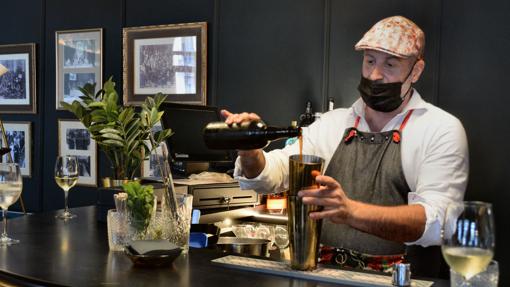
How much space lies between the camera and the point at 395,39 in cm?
215

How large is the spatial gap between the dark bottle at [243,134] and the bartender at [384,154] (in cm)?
23

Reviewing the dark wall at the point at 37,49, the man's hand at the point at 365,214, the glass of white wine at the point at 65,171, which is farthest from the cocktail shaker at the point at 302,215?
the dark wall at the point at 37,49

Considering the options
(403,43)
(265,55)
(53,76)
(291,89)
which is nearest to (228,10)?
(265,55)

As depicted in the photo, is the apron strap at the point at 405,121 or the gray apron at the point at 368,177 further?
the apron strap at the point at 405,121

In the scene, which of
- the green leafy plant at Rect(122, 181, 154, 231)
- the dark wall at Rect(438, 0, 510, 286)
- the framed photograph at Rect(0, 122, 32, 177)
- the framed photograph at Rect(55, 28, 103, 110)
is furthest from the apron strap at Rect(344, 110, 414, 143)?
the framed photograph at Rect(0, 122, 32, 177)

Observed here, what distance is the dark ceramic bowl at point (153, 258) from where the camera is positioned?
162 cm

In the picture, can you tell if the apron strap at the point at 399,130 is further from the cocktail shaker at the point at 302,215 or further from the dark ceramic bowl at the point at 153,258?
the dark ceramic bowl at the point at 153,258

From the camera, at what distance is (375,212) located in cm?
165

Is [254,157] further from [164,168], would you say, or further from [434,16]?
[434,16]

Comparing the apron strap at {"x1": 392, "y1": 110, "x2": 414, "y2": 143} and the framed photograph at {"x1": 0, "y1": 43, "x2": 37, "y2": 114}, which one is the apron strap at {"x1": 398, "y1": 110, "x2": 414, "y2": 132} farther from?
the framed photograph at {"x1": 0, "y1": 43, "x2": 37, "y2": 114}

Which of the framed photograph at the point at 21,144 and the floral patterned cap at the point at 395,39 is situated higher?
the floral patterned cap at the point at 395,39

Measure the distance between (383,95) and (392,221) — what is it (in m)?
0.66

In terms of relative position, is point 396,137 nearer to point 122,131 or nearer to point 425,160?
point 425,160

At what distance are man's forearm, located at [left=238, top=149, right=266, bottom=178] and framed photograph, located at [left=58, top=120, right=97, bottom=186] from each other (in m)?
3.74
